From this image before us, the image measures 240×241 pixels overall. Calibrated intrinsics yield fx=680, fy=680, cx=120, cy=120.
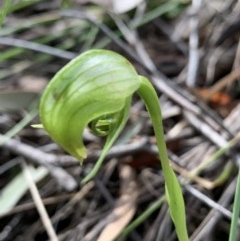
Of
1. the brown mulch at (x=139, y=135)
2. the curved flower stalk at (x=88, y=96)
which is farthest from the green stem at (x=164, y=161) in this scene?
the brown mulch at (x=139, y=135)

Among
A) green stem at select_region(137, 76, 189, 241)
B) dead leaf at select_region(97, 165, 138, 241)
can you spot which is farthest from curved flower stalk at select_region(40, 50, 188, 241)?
dead leaf at select_region(97, 165, 138, 241)

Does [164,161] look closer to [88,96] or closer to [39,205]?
[88,96]

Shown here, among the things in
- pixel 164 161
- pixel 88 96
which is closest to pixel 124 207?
pixel 164 161

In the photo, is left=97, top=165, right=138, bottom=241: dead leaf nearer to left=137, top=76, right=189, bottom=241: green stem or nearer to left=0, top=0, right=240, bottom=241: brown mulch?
left=0, top=0, right=240, bottom=241: brown mulch

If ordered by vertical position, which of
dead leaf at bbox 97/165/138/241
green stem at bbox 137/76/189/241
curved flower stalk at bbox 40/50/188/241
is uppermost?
curved flower stalk at bbox 40/50/188/241

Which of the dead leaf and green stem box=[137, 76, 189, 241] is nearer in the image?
green stem box=[137, 76, 189, 241]

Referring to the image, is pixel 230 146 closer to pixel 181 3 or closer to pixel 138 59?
pixel 138 59

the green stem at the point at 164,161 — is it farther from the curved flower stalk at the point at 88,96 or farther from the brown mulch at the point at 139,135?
the brown mulch at the point at 139,135
